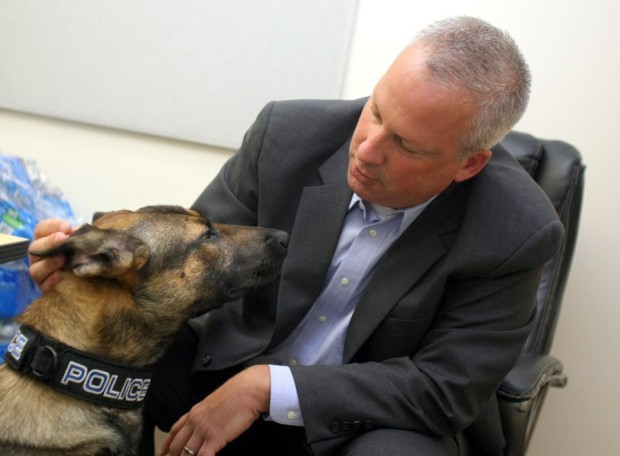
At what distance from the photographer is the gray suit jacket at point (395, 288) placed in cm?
124

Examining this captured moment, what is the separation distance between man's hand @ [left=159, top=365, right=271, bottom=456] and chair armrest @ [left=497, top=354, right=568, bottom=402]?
640 mm

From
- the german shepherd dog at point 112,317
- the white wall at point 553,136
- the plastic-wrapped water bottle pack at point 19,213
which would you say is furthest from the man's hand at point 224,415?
the white wall at point 553,136

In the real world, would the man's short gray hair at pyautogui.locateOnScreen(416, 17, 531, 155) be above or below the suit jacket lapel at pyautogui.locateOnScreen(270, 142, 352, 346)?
above

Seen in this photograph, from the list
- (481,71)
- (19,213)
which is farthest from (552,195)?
(19,213)

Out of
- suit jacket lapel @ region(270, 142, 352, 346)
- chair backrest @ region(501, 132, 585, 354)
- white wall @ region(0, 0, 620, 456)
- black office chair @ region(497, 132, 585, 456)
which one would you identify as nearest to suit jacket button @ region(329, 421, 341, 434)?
suit jacket lapel @ region(270, 142, 352, 346)

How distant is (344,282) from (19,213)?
145 centimetres

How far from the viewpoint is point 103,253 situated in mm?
1123

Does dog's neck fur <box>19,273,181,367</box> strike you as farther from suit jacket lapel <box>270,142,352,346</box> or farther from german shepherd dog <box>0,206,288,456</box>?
suit jacket lapel <box>270,142,352,346</box>

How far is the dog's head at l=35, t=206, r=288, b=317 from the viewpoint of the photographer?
114 centimetres

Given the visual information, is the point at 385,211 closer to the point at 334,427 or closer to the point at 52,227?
the point at 334,427

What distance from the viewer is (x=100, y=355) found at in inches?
44.9

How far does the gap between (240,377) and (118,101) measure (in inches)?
63.4

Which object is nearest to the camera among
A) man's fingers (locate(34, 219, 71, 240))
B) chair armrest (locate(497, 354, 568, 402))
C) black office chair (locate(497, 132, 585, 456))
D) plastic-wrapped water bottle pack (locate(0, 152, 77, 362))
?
man's fingers (locate(34, 219, 71, 240))

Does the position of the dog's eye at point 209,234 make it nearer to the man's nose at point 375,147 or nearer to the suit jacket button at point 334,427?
the man's nose at point 375,147
